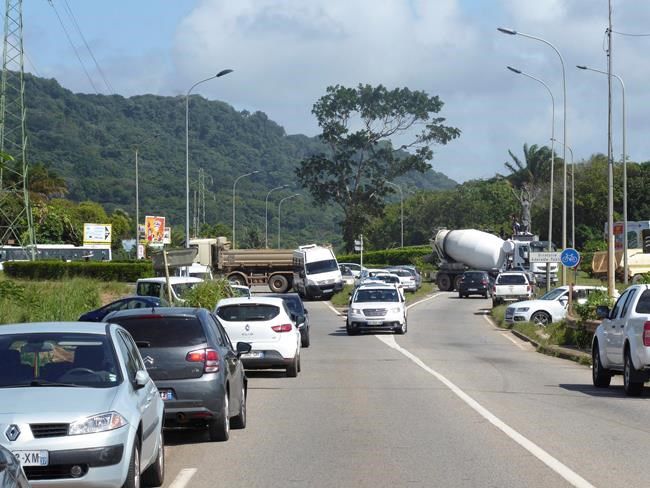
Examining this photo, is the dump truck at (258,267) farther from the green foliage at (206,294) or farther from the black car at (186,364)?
the black car at (186,364)

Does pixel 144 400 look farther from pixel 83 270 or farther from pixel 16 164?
pixel 83 270

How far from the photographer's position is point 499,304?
177 feet

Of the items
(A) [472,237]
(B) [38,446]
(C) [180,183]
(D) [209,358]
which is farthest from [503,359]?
(C) [180,183]

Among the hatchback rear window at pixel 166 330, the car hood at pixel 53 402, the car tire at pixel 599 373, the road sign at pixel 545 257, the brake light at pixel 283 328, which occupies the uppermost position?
the road sign at pixel 545 257

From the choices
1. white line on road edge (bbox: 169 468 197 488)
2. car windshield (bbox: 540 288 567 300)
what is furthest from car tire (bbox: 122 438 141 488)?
car windshield (bbox: 540 288 567 300)

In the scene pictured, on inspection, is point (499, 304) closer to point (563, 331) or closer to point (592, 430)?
point (563, 331)

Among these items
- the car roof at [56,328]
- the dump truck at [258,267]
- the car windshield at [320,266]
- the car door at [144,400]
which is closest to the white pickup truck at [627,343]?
the car door at [144,400]

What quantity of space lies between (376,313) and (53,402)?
101 feet

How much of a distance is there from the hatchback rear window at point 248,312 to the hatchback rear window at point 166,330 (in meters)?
9.03

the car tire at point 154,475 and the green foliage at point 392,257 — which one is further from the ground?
the green foliage at point 392,257

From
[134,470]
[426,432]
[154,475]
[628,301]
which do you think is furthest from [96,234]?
[134,470]

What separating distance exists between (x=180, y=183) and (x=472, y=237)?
115 m

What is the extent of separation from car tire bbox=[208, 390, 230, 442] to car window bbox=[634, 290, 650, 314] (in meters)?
8.58

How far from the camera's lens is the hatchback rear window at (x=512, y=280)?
53.3 m
